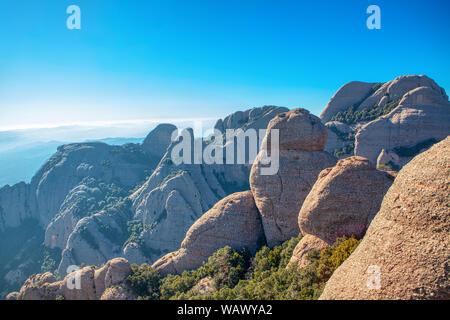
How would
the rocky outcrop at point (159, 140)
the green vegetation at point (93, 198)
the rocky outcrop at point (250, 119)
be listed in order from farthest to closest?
the rocky outcrop at point (159, 140) → the rocky outcrop at point (250, 119) → the green vegetation at point (93, 198)

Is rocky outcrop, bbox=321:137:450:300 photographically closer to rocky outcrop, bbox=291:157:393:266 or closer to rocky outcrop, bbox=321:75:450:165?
rocky outcrop, bbox=291:157:393:266

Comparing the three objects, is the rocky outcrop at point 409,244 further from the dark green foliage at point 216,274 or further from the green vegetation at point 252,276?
the dark green foliage at point 216,274

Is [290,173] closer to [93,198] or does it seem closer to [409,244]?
[409,244]

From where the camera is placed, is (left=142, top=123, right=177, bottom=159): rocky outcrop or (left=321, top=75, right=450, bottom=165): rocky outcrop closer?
(left=321, top=75, right=450, bottom=165): rocky outcrop

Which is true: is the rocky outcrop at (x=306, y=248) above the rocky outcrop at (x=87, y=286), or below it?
above

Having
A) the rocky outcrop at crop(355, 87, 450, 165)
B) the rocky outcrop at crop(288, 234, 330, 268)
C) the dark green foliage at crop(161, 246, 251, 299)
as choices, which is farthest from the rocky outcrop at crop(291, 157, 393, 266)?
the rocky outcrop at crop(355, 87, 450, 165)

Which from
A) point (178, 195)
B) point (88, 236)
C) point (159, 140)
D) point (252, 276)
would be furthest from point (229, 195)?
point (159, 140)

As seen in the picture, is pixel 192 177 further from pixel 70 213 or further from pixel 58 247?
pixel 58 247

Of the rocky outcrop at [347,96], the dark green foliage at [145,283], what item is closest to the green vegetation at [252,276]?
the dark green foliage at [145,283]

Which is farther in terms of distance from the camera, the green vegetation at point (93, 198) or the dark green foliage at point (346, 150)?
the green vegetation at point (93, 198)
